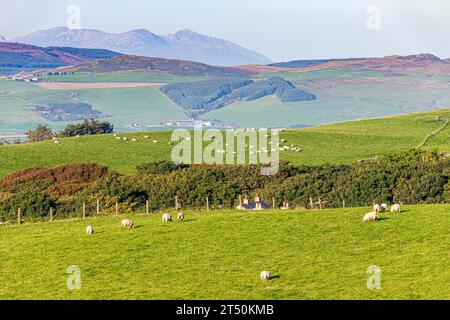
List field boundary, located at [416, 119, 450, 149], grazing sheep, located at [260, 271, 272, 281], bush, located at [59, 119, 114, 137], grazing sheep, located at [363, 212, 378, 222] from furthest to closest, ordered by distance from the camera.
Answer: bush, located at [59, 119, 114, 137]
field boundary, located at [416, 119, 450, 149]
grazing sheep, located at [363, 212, 378, 222]
grazing sheep, located at [260, 271, 272, 281]

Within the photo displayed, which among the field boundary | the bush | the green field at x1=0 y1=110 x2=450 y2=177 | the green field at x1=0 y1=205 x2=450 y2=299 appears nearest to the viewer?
the green field at x1=0 y1=205 x2=450 y2=299

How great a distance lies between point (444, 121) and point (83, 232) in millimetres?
103165

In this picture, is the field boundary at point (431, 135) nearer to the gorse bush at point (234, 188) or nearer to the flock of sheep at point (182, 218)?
the gorse bush at point (234, 188)

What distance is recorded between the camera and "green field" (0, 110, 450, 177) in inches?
4434

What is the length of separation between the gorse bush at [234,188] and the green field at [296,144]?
53.8 ft

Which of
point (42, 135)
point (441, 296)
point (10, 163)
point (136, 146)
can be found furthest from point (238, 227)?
point (42, 135)

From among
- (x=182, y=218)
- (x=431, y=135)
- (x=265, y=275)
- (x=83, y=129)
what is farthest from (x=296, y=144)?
(x=265, y=275)

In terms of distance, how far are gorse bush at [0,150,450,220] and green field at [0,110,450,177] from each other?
53.8 ft

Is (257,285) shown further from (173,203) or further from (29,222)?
(173,203)

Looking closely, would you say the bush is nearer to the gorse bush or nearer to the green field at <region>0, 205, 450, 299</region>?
the gorse bush

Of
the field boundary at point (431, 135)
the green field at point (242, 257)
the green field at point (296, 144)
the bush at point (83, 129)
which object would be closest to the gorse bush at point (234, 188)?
the green field at point (296, 144)

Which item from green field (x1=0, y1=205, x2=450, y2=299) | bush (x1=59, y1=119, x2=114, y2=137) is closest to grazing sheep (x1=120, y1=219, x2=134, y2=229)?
green field (x1=0, y1=205, x2=450, y2=299)

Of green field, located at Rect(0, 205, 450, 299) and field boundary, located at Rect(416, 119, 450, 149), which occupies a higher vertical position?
green field, located at Rect(0, 205, 450, 299)
